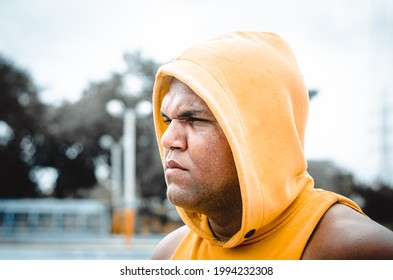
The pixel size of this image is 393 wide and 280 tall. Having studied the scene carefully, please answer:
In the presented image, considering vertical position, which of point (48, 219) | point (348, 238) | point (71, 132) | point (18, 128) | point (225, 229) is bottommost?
point (48, 219)

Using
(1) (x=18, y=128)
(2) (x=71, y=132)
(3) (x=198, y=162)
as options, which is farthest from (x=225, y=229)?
(2) (x=71, y=132)

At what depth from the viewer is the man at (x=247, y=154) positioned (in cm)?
107

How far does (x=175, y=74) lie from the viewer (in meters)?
1.17

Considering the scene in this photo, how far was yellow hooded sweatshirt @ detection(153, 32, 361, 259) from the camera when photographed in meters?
1.08

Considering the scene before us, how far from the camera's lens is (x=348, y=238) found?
980 millimetres

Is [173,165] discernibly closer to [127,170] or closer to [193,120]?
[193,120]

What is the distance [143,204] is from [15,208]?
475 cm

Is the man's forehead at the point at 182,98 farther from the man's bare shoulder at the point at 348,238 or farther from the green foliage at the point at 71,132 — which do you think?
the green foliage at the point at 71,132

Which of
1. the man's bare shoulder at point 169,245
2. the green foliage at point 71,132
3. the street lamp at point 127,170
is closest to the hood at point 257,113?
the man's bare shoulder at point 169,245

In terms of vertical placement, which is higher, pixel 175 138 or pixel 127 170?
pixel 175 138

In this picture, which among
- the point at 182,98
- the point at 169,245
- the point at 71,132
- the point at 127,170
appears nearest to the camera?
the point at 182,98

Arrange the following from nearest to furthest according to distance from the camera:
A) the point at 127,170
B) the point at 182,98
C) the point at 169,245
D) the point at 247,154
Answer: the point at 247,154 < the point at 182,98 < the point at 169,245 < the point at 127,170

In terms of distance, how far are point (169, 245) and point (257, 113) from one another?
0.65 meters
